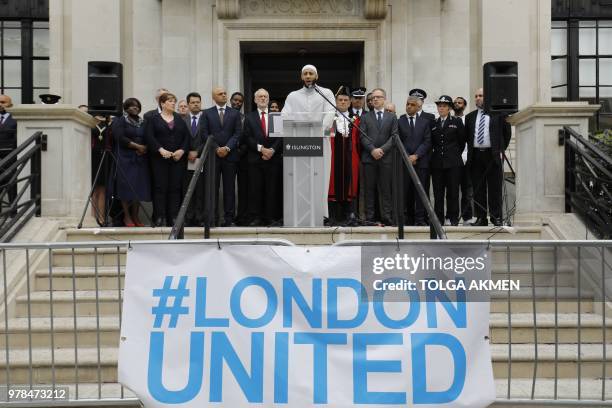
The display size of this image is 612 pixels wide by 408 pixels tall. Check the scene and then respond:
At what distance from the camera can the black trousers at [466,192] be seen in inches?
483

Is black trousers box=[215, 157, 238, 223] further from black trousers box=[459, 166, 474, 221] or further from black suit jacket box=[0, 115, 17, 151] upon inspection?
black trousers box=[459, 166, 474, 221]

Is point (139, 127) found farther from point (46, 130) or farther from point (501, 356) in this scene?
point (501, 356)

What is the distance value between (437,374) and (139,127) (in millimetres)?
7315

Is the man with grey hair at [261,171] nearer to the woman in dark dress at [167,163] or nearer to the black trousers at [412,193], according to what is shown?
the woman in dark dress at [167,163]

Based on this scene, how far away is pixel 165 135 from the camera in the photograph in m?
11.6

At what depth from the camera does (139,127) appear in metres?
11.9

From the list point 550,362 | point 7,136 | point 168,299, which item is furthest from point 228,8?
point 168,299

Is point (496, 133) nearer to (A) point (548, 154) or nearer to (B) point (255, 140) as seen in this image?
(A) point (548, 154)

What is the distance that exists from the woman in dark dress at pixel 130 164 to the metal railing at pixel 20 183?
1.22 metres

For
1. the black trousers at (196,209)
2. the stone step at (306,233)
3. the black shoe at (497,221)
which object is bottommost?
the stone step at (306,233)

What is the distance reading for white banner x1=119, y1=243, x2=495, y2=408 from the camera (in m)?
5.85

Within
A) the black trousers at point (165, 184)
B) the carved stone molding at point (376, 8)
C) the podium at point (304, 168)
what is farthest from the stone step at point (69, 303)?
the carved stone molding at point (376, 8)

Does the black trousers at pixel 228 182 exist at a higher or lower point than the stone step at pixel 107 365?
higher

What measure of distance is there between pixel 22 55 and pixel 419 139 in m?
10.5
